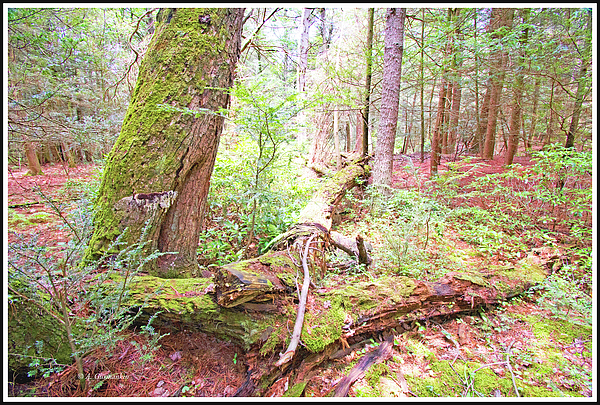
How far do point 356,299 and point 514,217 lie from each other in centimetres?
451

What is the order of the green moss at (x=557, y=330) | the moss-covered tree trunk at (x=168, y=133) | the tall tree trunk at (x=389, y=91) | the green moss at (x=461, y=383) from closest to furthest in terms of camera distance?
the green moss at (x=461, y=383), the green moss at (x=557, y=330), the moss-covered tree trunk at (x=168, y=133), the tall tree trunk at (x=389, y=91)

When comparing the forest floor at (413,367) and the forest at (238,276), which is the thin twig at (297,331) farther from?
the forest floor at (413,367)

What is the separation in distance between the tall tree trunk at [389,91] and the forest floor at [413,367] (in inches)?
150

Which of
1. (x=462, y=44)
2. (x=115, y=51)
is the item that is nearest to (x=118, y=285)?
(x=462, y=44)

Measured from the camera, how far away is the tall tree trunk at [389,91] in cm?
527

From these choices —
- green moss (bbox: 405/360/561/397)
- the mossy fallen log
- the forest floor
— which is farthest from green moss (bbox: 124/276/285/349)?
green moss (bbox: 405/360/561/397)

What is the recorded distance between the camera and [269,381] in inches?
65.9

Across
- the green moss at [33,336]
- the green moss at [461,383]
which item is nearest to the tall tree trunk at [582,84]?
the green moss at [461,383]

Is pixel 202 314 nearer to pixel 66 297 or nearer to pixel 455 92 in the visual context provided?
pixel 66 297

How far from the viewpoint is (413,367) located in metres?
1.96

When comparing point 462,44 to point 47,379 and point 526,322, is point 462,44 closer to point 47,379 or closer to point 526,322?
point 526,322

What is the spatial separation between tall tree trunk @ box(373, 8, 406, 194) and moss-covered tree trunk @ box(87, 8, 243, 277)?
377cm

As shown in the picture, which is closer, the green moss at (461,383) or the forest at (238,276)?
the forest at (238,276)

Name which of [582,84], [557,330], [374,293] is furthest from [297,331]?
[582,84]
